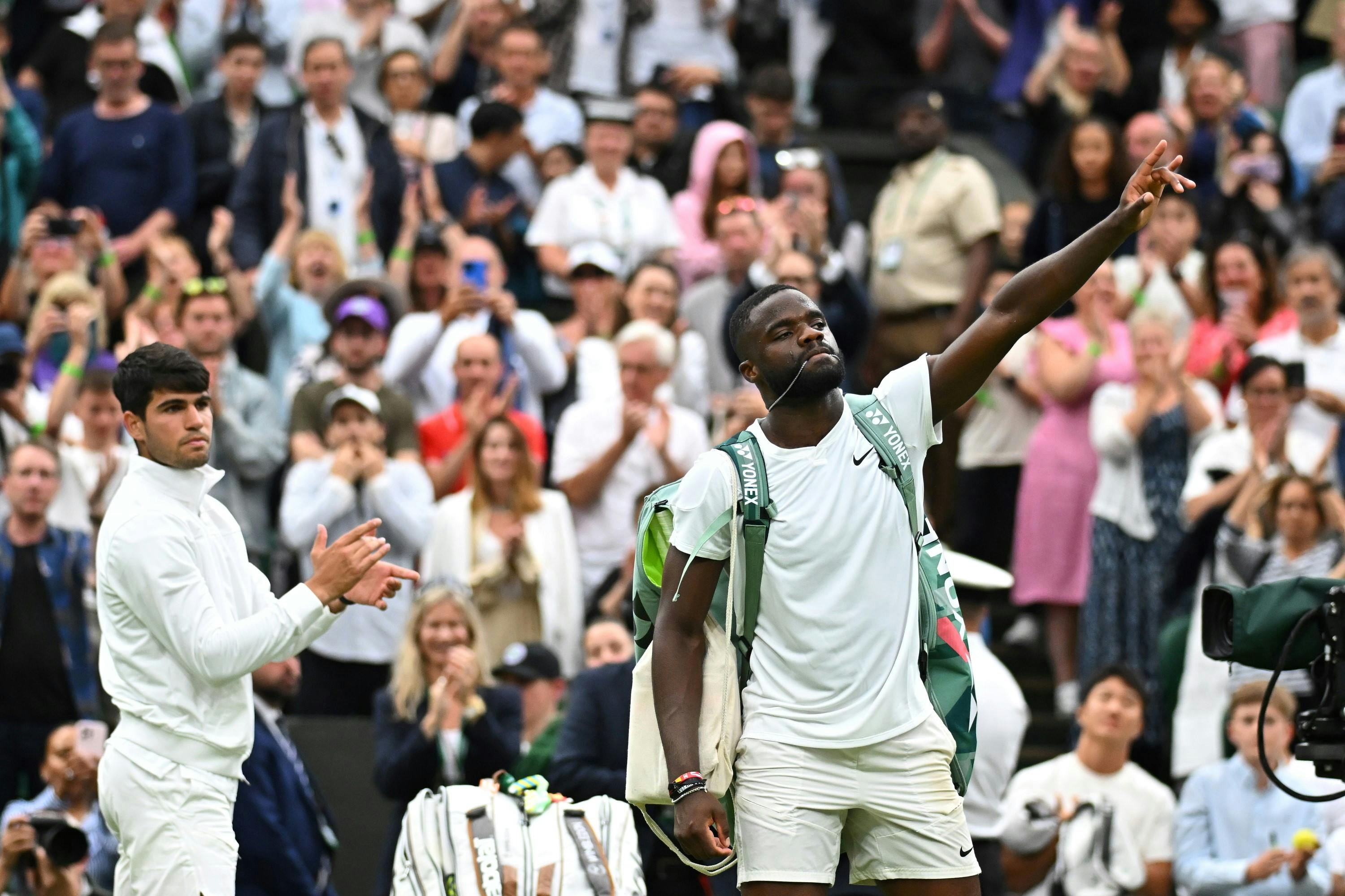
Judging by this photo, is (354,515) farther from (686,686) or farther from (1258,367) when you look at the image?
(686,686)

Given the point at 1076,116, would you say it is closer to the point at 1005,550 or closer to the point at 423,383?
the point at 1005,550

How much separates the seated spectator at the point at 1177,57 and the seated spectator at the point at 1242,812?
20.4 feet

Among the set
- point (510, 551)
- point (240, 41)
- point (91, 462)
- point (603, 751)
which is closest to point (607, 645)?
point (603, 751)

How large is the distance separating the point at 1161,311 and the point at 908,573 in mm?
6022

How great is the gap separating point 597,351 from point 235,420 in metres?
1.93

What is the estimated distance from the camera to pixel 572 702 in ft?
27.1

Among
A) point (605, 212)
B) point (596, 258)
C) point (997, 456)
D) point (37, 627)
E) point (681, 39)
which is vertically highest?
point (681, 39)

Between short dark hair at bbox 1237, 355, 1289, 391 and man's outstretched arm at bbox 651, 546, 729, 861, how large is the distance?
584 cm

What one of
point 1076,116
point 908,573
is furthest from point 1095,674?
point 1076,116

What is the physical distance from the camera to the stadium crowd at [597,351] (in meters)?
8.89

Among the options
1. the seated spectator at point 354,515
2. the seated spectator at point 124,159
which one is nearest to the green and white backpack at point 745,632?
the seated spectator at point 354,515

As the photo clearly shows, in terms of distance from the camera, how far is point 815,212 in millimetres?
12133

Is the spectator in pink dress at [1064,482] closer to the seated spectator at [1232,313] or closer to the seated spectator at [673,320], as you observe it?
the seated spectator at [1232,313]

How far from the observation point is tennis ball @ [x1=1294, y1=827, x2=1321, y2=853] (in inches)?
337
